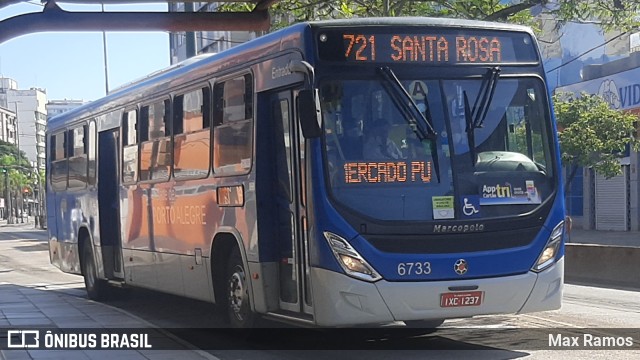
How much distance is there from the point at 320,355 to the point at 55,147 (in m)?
11.5

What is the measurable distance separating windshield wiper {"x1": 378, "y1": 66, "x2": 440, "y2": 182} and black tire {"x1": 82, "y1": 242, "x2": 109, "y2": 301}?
30.8 feet

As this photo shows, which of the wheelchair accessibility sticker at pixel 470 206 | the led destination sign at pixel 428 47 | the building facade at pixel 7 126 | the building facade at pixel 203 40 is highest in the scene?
the building facade at pixel 7 126

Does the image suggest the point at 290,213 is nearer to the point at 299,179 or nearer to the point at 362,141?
the point at 299,179

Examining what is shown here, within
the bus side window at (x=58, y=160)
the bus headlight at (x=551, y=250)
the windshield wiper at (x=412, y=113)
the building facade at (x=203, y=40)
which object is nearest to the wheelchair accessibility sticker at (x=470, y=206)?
the windshield wiper at (x=412, y=113)

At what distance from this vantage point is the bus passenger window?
43.9 feet

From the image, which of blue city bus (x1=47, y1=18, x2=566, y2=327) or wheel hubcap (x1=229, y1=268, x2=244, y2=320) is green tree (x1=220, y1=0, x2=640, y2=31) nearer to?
blue city bus (x1=47, y1=18, x2=566, y2=327)

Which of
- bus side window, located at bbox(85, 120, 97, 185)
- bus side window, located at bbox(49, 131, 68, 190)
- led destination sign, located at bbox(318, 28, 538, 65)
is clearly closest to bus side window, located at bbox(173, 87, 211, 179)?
led destination sign, located at bbox(318, 28, 538, 65)

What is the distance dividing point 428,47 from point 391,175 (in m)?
1.39

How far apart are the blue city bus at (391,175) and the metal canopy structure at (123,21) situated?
1.89m

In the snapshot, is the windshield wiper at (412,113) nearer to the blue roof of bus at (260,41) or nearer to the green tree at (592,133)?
the blue roof of bus at (260,41)

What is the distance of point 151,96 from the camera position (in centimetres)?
1412

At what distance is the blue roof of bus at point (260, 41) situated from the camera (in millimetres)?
9648

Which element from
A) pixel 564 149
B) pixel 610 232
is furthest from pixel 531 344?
pixel 610 232

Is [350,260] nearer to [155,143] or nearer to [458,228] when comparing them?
[458,228]
